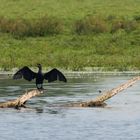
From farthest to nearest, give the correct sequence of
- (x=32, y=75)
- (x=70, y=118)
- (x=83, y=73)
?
(x=83, y=73)
(x=32, y=75)
(x=70, y=118)

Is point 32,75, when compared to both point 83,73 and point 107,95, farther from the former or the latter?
point 83,73

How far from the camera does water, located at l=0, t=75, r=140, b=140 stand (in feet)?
74.8

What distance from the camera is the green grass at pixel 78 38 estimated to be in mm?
46062

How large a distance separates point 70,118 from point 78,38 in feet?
86.4

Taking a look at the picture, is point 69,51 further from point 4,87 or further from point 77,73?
point 4,87

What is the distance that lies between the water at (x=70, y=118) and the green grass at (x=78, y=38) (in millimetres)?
11440

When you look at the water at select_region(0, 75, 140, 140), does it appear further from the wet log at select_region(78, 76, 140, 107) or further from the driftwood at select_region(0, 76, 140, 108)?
the wet log at select_region(78, 76, 140, 107)

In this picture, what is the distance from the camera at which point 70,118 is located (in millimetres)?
25609

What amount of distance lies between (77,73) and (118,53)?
7.98 meters

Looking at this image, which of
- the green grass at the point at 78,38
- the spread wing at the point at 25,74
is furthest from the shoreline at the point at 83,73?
the spread wing at the point at 25,74

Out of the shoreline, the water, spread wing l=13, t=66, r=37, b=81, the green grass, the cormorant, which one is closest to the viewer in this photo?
the water

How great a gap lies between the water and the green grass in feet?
37.5

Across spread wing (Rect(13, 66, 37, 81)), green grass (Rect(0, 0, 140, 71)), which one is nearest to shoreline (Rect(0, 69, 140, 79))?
green grass (Rect(0, 0, 140, 71))

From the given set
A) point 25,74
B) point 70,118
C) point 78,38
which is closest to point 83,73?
point 78,38
